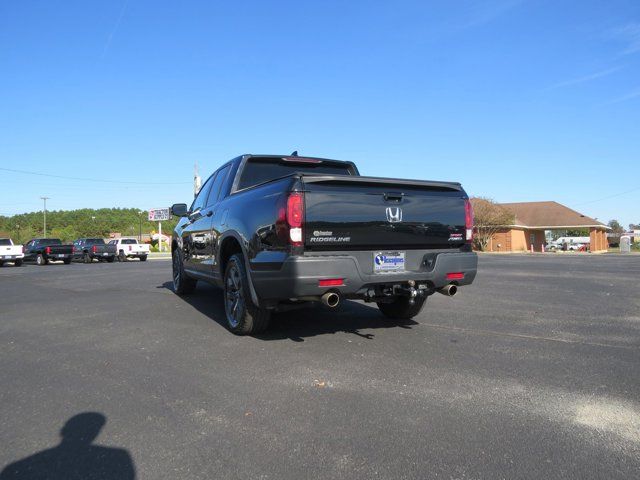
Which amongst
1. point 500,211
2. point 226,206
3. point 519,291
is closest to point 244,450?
point 226,206

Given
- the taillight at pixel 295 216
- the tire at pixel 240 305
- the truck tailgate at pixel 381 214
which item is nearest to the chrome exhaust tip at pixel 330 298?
the truck tailgate at pixel 381 214

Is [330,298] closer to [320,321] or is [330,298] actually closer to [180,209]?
[320,321]

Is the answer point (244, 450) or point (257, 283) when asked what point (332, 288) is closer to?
point (257, 283)

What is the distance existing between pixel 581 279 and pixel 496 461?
10861 mm

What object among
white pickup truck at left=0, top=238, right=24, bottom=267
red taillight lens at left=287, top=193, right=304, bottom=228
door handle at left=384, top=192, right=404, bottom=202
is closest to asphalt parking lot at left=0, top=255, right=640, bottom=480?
red taillight lens at left=287, top=193, right=304, bottom=228

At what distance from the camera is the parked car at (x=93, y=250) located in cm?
2988

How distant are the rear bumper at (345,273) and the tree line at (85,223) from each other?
102 meters

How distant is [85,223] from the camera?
109938mm

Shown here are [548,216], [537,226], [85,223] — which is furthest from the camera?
[85,223]

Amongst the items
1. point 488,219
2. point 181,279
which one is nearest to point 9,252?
point 181,279

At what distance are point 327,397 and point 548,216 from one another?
55.3 meters

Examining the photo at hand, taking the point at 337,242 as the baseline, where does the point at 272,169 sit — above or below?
above

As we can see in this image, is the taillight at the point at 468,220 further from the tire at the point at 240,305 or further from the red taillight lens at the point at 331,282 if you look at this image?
the tire at the point at 240,305

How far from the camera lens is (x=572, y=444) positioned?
2.66 meters
